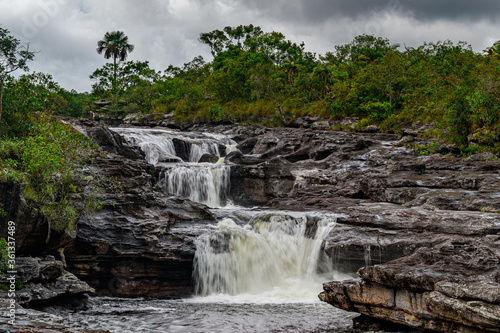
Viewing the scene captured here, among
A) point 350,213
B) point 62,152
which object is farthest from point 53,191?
point 350,213

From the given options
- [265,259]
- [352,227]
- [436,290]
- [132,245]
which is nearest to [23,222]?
[132,245]

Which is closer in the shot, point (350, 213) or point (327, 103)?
point (350, 213)

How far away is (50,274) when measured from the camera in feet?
34.6

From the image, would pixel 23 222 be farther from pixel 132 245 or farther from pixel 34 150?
pixel 132 245

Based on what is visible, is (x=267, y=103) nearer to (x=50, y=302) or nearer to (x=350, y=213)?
(x=350, y=213)

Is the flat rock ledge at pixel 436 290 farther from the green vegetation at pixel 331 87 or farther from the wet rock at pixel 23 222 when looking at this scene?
the green vegetation at pixel 331 87

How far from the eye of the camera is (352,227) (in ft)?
48.6

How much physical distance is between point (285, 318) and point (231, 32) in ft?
185

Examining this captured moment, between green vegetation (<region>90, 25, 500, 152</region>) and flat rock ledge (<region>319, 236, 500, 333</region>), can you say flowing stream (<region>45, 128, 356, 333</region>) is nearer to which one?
flat rock ledge (<region>319, 236, 500, 333</region>)

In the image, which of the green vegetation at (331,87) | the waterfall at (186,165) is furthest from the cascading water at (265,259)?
the green vegetation at (331,87)

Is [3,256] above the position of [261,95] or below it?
below

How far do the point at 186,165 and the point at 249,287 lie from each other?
434 inches

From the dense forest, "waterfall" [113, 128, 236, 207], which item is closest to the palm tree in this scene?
the dense forest

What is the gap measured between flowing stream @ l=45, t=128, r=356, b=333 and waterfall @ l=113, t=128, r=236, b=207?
18.1 feet
